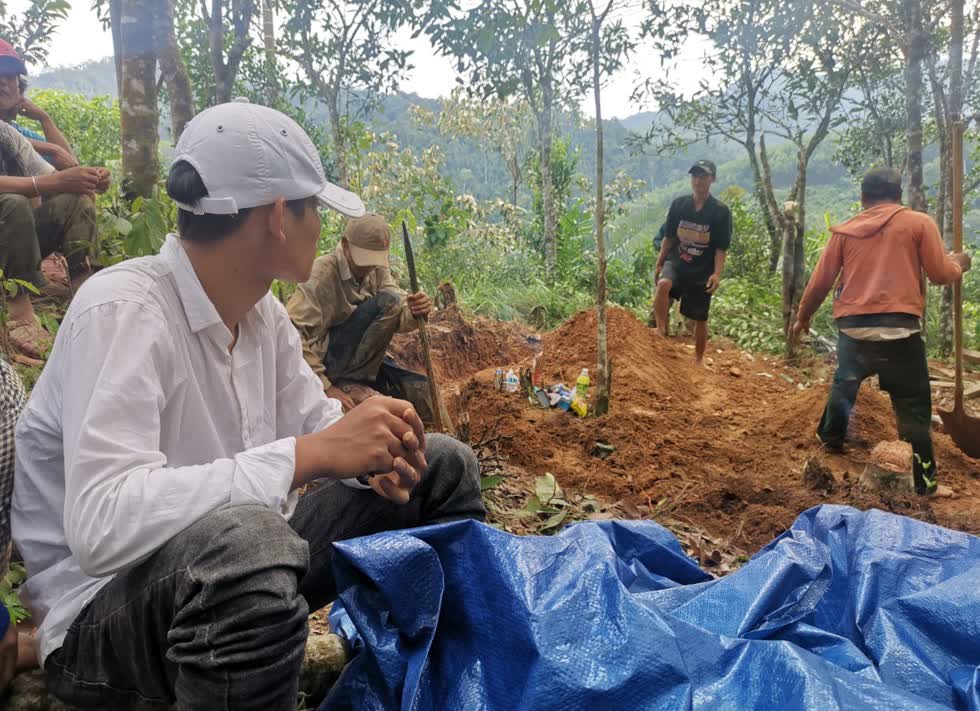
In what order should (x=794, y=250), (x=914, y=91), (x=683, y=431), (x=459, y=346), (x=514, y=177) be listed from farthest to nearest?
(x=514, y=177) → (x=794, y=250) → (x=459, y=346) → (x=914, y=91) → (x=683, y=431)

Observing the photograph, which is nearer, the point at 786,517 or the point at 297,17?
the point at 786,517

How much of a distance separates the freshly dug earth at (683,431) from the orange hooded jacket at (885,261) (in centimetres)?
86

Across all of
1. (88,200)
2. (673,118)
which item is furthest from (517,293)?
(88,200)

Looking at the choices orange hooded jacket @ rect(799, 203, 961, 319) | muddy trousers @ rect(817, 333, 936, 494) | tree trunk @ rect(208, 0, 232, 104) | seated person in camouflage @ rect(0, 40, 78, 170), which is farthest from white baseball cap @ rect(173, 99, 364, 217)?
tree trunk @ rect(208, 0, 232, 104)

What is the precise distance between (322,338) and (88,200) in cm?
132

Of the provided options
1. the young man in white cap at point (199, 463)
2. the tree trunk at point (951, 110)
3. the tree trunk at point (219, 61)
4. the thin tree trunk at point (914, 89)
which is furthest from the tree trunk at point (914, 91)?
the tree trunk at point (219, 61)

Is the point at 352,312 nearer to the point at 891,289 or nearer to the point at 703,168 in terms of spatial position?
the point at 891,289

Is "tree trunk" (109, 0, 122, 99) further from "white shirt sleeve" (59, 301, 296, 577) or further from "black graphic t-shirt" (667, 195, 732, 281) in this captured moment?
"white shirt sleeve" (59, 301, 296, 577)

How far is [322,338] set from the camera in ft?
12.6

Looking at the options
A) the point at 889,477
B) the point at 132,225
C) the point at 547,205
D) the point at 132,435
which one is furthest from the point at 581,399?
the point at 547,205

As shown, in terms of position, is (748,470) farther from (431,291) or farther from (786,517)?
(431,291)

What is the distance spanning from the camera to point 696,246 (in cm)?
580

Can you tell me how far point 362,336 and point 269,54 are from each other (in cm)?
392

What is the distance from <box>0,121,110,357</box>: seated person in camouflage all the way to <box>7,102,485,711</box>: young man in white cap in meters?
2.21
